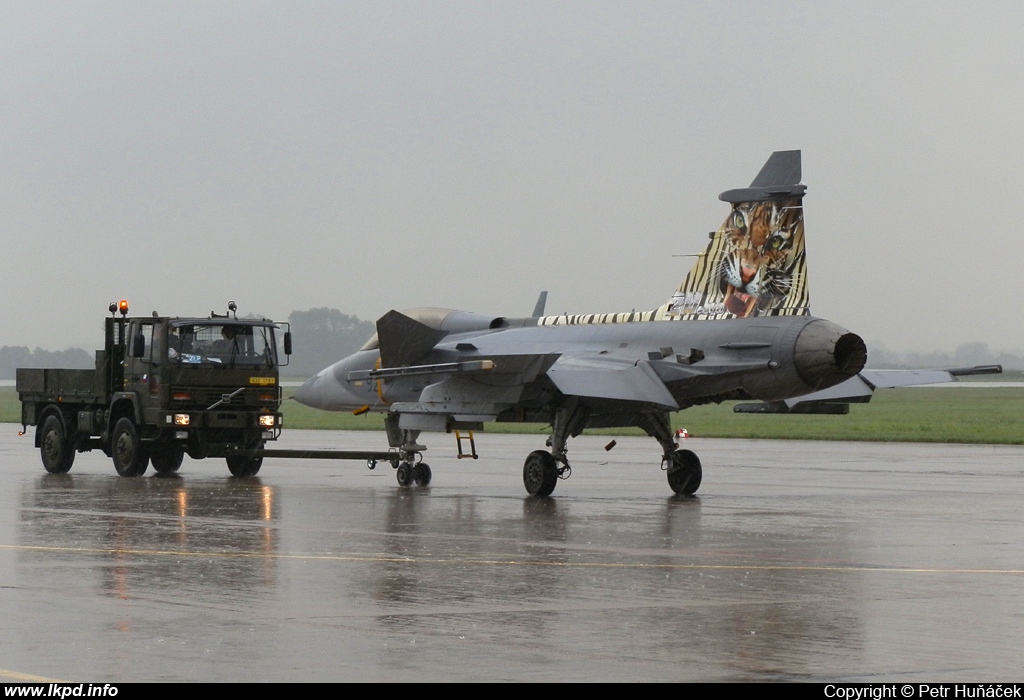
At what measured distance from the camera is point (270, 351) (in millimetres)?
28328

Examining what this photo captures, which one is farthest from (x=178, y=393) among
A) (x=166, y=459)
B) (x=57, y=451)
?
(x=57, y=451)

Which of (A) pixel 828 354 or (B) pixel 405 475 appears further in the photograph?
(B) pixel 405 475

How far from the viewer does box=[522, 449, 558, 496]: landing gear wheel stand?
2325 cm

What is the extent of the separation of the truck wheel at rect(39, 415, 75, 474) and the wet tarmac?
11.9ft

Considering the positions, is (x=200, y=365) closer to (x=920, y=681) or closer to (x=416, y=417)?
(x=416, y=417)

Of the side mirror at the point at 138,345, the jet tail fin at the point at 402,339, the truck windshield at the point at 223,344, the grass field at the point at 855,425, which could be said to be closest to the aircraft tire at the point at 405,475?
the jet tail fin at the point at 402,339

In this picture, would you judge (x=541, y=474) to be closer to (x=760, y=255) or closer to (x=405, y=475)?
(x=405, y=475)

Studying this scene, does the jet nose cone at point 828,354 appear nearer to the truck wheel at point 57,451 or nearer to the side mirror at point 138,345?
the side mirror at point 138,345

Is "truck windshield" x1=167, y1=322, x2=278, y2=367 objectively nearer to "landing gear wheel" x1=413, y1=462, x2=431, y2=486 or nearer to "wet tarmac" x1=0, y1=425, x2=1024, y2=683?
"wet tarmac" x1=0, y1=425, x2=1024, y2=683

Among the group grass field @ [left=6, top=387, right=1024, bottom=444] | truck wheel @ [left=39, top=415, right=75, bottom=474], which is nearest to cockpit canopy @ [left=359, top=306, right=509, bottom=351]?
truck wheel @ [left=39, top=415, right=75, bottom=474]

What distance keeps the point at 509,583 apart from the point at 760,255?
438 inches

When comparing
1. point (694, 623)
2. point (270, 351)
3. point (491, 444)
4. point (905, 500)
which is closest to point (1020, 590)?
point (694, 623)

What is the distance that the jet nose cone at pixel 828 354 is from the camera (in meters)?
21.3

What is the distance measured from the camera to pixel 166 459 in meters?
29.0
